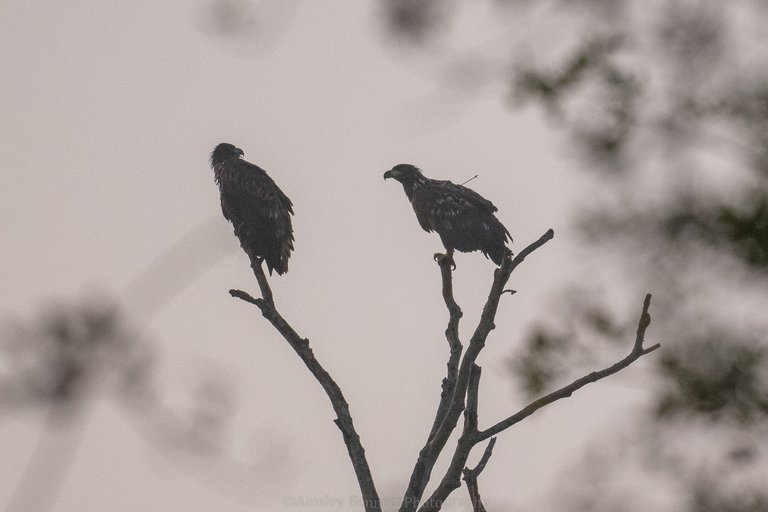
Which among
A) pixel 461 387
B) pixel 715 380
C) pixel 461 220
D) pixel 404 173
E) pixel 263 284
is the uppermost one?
pixel 404 173

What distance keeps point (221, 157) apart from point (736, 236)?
8033 mm

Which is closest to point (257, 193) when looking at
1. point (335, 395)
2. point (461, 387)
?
point (335, 395)

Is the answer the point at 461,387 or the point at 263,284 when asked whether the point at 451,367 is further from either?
the point at 263,284

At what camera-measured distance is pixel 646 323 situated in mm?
4891

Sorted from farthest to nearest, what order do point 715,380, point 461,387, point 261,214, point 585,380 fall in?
point 261,214 < point 461,387 < point 585,380 < point 715,380

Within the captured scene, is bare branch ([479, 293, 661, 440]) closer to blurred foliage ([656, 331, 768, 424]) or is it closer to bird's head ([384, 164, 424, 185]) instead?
blurred foliage ([656, 331, 768, 424])

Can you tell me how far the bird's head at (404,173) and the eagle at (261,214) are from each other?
2038 mm

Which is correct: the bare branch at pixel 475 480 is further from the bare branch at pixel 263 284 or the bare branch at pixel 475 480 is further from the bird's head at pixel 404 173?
the bird's head at pixel 404 173

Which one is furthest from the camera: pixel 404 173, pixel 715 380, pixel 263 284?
pixel 404 173

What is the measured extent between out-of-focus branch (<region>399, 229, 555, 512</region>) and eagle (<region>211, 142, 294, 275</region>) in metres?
3.75

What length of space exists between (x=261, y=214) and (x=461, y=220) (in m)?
2.10

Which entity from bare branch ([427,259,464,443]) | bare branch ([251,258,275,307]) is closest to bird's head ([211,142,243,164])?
bare branch ([251,258,275,307])

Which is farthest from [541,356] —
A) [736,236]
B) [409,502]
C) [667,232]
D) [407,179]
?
[407,179]

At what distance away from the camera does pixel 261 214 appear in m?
9.77
